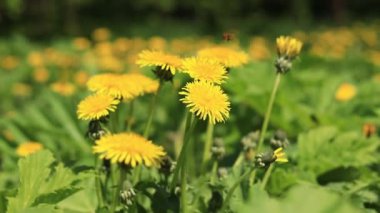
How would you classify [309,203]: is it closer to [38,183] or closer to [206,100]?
[206,100]

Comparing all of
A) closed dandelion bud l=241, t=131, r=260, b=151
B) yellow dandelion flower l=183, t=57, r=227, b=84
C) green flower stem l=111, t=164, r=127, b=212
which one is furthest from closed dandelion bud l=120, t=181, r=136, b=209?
closed dandelion bud l=241, t=131, r=260, b=151

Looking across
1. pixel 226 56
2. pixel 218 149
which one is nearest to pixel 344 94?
pixel 218 149

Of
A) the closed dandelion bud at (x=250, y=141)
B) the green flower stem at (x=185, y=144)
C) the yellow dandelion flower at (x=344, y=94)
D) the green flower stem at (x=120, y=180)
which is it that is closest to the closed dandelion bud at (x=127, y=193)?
the green flower stem at (x=120, y=180)

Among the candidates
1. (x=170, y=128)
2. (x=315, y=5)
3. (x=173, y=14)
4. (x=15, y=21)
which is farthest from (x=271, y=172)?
(x=315, y=5)

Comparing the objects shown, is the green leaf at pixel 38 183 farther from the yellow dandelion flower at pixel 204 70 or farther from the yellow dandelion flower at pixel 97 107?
the yellow dandelion flower at pixel 204 70

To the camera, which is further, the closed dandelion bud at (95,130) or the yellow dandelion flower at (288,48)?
the yellow dandelion flower at (288,48)
